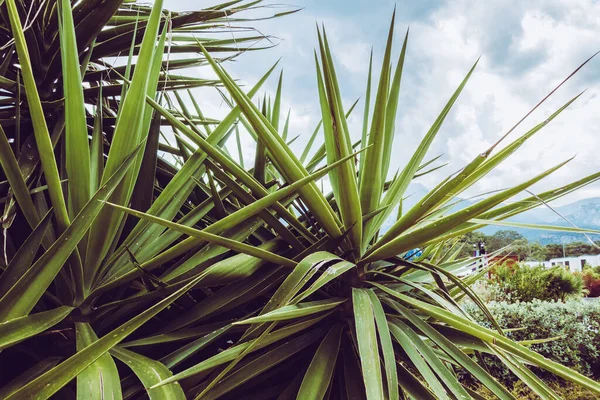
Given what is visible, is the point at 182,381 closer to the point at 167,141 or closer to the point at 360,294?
the point at 360,294

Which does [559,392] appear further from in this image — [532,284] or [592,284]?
[592,284]

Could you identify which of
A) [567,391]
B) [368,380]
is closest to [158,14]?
[368,380]

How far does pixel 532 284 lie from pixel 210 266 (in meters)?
7.49

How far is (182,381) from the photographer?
0.90 meters

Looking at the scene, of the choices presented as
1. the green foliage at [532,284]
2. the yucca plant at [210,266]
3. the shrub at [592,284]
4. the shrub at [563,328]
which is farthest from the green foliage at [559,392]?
the shrub at [592,284]

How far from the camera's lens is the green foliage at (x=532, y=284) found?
6.93 m

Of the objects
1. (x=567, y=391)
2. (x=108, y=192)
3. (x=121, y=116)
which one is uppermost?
(x=121, y=116)

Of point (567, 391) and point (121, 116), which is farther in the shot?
point (567, 391)

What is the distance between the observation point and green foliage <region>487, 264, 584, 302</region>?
22.7 ft

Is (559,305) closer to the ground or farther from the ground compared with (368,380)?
closer to the ground

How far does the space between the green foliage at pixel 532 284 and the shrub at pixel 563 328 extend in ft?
4.34

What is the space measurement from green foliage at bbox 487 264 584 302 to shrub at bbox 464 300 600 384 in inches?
52.1

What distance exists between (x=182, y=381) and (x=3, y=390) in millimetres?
341

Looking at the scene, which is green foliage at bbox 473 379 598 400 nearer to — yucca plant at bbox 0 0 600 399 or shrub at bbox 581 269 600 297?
yucca plant at bbox 0 0 600 399
